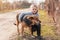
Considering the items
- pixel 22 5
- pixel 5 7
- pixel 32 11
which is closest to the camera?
pixel 32 11

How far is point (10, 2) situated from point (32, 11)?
25.3 metres

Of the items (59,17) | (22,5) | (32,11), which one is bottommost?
(22,5)

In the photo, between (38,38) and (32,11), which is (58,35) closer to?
(38,38)

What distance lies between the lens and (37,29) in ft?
24.8

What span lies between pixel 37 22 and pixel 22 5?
2671cm

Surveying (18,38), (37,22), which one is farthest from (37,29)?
(18,38)

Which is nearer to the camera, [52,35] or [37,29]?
[37,29]

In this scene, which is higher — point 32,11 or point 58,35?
point 32,11

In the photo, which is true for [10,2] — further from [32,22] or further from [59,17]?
[32,22]

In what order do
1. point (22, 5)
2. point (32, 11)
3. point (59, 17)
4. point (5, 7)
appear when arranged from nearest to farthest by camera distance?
point (32, 11) < point (59, 17) < point (5, 7) < point (22, 5)

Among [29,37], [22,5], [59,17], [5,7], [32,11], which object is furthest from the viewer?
[22,5]

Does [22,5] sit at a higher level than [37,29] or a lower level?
lower

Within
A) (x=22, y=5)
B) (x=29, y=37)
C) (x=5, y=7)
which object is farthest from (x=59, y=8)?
(x=22, y=5)

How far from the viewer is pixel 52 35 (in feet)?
28.1
